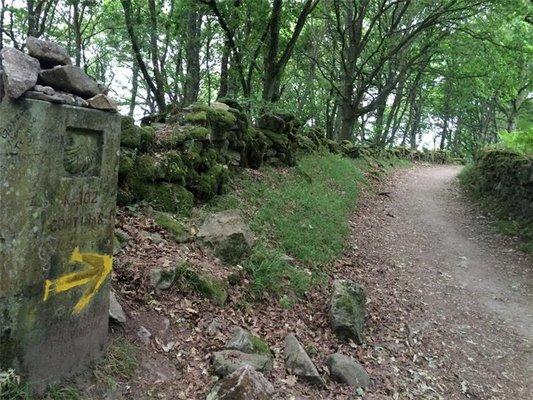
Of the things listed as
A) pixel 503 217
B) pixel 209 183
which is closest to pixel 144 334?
pixel 209 183

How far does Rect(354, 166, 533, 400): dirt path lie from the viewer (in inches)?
197

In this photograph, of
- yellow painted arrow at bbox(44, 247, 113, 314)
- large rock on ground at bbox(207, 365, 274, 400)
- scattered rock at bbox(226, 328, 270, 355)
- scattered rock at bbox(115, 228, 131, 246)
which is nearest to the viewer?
yellow painted arrow at bbox(44, 247, 113, 314)

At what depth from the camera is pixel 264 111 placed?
1110cm

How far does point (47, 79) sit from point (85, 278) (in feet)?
4.39

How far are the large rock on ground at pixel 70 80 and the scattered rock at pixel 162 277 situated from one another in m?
1.99

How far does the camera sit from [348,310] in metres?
5.37

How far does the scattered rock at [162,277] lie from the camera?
444cm

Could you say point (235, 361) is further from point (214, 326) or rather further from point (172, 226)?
point (172, 226)

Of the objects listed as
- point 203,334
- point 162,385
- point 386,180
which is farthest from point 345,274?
point 386,180

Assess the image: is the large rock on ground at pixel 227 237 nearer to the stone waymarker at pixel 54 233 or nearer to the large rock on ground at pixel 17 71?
the stone waymarker at pixel 54 233

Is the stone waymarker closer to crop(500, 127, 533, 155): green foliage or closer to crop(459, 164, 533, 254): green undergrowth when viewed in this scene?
crop(459, 164, 533, 254): green undergrowth

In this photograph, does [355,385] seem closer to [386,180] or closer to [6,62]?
[6,62]

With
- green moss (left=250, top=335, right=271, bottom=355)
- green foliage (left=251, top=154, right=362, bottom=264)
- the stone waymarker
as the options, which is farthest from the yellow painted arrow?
green foliage (left=251, top=154, right=362, bottom=264)

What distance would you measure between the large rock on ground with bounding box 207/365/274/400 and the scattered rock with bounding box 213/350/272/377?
24cm
